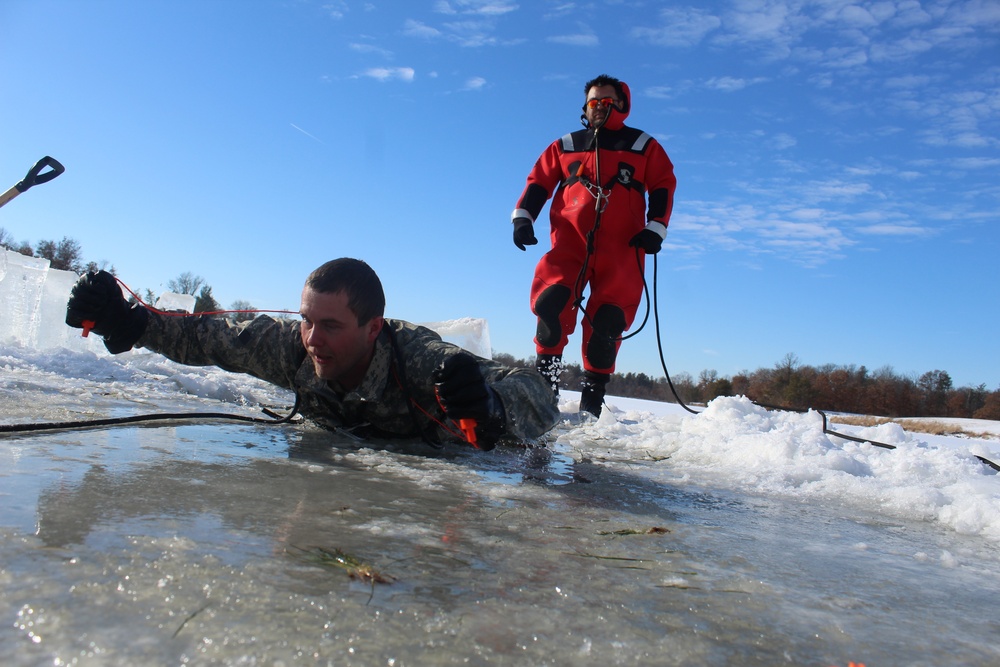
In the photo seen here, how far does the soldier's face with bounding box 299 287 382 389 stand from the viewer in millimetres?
2508

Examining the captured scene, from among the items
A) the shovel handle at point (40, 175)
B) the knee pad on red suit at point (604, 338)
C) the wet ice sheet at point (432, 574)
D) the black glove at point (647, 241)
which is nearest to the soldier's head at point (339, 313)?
the wet ice sheet at point (432, 574)

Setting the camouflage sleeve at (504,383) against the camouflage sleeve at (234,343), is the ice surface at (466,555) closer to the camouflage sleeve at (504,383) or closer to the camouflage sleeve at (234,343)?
the camouflage sleeve at (504,383)

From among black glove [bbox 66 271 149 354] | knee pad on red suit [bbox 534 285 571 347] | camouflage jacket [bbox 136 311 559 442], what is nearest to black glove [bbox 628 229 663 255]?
knee pad on red suit [bbox 534 285 571 347]

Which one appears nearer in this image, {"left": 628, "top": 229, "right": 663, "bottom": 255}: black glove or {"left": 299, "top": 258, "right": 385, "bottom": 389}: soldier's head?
{"left": 299, "top": 258, "right": 385, "bottom": 389}: soldier's head

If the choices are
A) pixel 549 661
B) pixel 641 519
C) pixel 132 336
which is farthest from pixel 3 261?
pixel 549 661

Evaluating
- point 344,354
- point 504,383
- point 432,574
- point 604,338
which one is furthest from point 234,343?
point 604,338

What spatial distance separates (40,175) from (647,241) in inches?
131

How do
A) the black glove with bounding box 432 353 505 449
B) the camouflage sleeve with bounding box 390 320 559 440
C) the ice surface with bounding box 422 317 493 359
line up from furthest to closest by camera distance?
1. the ice surface with bounding box 422 317 493 359
2. the camouflage sleeve with bounding box 390 320 559 440
3. the black glove with bounding box 432 353 505 449

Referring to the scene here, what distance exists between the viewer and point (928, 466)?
2.79 metres

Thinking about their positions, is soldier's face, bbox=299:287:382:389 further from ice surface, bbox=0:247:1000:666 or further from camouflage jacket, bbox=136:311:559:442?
ice surface, bbox=0:247:1000:666

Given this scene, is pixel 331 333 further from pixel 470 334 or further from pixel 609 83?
pixel 470 334

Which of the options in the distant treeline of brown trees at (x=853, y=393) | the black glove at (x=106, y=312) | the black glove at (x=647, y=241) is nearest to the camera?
the black glove at (x=106, y=312)

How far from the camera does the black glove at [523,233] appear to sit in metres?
4.70

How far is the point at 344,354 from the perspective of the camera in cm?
261
